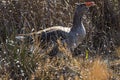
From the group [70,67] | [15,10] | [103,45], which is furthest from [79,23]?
[70,67]

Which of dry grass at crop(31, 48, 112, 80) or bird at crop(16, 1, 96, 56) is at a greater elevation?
bird at crop(16, 1, 96, 56)

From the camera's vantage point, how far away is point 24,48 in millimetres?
6125

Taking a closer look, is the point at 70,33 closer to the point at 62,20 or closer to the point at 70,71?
the point at 62,20

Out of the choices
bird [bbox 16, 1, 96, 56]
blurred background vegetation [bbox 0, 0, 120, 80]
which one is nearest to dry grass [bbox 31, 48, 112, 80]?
blurred background vegetation [bbox 0, 0, 120, 80]

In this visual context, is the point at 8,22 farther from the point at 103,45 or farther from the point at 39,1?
the point at 103,45

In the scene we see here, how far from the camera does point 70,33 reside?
22.9ft

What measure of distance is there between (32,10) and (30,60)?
179 cm

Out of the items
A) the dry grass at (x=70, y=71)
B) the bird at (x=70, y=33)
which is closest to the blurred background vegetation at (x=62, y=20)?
the bird at (x=70, y=33)

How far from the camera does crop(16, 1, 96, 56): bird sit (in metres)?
6.81

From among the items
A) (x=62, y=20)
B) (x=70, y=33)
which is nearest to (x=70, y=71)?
(x=70, y=33)

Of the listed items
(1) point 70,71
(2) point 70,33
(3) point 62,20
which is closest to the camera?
(1) point 70,71

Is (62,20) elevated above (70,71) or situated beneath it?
elevated above

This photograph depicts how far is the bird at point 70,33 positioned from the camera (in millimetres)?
6809

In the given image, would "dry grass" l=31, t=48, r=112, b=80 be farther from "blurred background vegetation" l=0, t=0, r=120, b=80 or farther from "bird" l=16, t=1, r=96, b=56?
"bird" l=16, t=1, r=96, b=56
